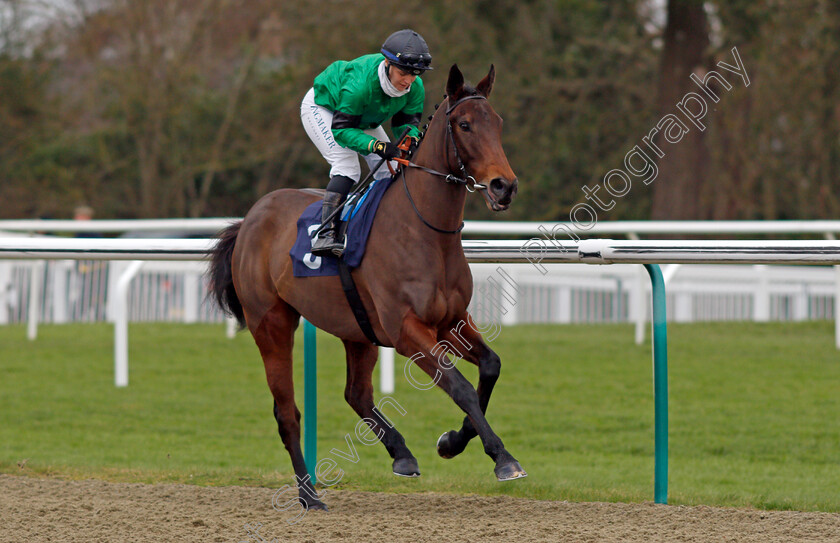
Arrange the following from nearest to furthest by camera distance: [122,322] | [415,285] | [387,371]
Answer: [415,285] < [387,371] < [122,322]

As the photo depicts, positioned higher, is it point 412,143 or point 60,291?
point 60,291

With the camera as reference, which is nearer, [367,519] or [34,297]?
[367,519]

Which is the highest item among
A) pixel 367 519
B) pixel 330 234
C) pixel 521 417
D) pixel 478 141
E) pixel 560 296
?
Result: pixel 560 296

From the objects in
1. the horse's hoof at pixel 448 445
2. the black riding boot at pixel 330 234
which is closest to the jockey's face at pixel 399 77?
the black riding boot at pixel 330 234

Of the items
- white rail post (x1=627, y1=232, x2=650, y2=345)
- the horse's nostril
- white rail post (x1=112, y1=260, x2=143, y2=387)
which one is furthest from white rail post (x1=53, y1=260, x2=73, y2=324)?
the horse's nostril

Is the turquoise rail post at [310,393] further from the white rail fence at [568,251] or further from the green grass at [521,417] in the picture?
the white rail fence at [568,251]

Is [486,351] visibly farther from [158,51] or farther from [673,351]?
[158,51]

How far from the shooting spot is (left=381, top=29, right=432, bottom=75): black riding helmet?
3.98m

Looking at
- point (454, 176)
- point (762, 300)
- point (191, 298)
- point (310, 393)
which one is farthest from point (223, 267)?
point (762, 300)

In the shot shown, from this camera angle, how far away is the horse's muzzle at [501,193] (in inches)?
141

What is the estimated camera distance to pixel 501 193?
359 centimetres

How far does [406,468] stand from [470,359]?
1.58 ft

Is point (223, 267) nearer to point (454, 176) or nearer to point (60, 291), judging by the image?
point (454, 176)

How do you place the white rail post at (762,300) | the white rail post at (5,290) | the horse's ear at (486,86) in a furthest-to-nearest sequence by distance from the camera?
1. the white rail post at (762,300)
2. the white rail post at (5,290)
3. the horse's ear at (486,86)
